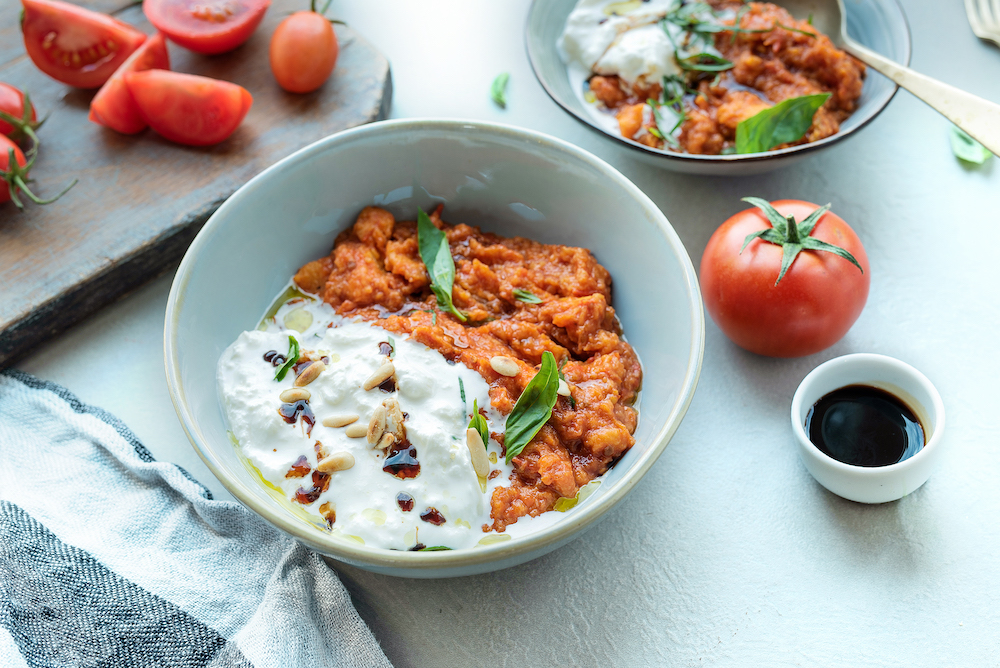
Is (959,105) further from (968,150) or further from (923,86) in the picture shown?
(968,150)

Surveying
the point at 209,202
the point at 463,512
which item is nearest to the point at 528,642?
the point at 463,512

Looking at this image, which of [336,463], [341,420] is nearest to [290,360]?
[341,420]

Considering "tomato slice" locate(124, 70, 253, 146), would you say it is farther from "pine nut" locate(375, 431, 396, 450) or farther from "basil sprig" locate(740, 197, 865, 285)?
"basil sprig" locate(740, 197, 865, 285)

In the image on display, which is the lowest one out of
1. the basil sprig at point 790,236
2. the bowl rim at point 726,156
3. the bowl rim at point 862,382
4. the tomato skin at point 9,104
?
the bowl rim at point 862,382

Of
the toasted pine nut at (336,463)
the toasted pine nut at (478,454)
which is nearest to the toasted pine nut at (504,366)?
the toasted pine nut at (478,454)

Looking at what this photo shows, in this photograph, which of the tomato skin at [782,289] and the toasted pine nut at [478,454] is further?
the tomato skin at [782,289]

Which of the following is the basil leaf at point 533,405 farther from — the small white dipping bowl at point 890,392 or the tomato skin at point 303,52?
the tomato skin at point 303,52

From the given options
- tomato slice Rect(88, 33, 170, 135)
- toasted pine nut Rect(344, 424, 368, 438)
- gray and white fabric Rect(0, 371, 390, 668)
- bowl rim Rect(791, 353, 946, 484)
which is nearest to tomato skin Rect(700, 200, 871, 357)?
bowl rim Rect(791, 353, 946, 484)
